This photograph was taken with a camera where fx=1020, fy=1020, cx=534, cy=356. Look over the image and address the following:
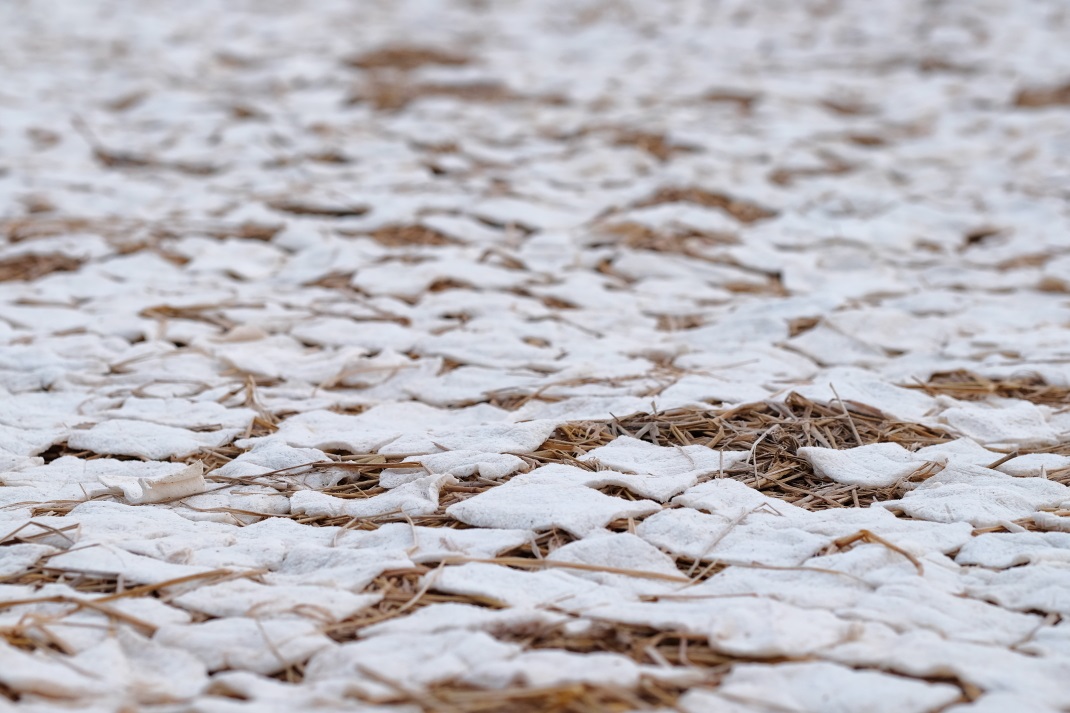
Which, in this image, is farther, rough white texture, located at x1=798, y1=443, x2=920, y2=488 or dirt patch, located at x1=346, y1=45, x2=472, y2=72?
dirt patch, located at x1=346, y1=45, x2=472, y2=72

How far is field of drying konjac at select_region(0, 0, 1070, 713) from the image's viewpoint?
1020 mm

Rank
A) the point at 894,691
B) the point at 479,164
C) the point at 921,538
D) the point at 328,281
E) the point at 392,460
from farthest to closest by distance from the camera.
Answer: the point at 479,164, the point at 328,281, the point at 392,460, the point at 921,538, the point at 894,691

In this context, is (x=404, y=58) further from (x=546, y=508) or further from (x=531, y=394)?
(x=546, y=508)

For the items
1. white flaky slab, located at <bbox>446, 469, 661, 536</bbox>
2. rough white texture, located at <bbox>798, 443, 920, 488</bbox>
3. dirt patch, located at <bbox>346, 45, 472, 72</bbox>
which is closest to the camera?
white flaky slab, located at <bbox>446, 469, 661, 536</bbox>

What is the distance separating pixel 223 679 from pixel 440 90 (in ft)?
10.8

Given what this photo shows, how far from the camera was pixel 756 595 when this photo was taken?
1.12 metres

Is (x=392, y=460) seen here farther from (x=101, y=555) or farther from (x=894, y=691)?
(x=894, y=691)

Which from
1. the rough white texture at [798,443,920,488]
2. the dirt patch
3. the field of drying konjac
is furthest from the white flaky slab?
the dirt patch

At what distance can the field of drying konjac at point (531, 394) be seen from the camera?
102 cm

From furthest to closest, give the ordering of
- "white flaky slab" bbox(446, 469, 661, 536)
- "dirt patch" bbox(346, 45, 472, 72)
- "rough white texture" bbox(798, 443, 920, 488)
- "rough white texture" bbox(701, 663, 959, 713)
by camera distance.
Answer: "dirt patch" bbox(346, 45, 472, 72), "rough white texture" bbox(798, 443, 920, 488), "white flaky slab" bbox(446, 469, 661, 536), "rough white texture" bbox(701, 663, 959, 713)

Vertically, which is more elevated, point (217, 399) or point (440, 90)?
point (440, 90)

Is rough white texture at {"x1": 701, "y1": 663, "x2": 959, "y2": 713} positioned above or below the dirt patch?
below

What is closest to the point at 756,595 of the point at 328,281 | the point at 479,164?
the point at 328,281

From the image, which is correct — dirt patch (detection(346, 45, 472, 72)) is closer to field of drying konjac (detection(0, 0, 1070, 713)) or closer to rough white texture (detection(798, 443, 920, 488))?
field of drying konjac (detection(0, 0, 1070, 713))
